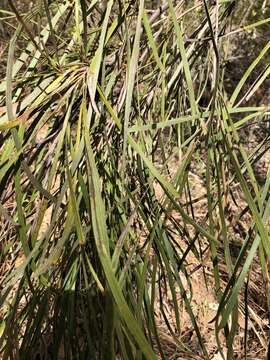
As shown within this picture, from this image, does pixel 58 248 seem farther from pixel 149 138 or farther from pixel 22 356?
pixel 149 138

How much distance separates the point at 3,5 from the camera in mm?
5715

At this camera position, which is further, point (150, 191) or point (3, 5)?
point (3, 5)

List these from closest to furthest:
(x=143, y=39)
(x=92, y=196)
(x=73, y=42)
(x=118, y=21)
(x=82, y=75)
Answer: (x=92, y=196), (x=82, y=75), (x=118, y=21), (x=73, y=42), (x=143, y=39)

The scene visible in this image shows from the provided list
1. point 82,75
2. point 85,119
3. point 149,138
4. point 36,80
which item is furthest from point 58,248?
point 149,138

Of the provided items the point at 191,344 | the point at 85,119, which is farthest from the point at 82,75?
the point at 191,344

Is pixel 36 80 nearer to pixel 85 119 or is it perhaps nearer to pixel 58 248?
pixel 85 119

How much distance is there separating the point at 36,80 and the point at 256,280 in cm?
269

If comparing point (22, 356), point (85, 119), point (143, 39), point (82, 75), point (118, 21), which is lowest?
point (22, 356)

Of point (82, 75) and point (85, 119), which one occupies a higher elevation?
point (82, 75)

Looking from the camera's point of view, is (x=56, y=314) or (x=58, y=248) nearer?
(x=58, y=248)

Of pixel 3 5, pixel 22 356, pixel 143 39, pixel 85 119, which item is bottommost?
pixel 22 356

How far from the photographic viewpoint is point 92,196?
2.18 ft

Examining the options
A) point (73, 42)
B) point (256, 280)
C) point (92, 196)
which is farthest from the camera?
point (256, 280)

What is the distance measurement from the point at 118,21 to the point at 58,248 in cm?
48
